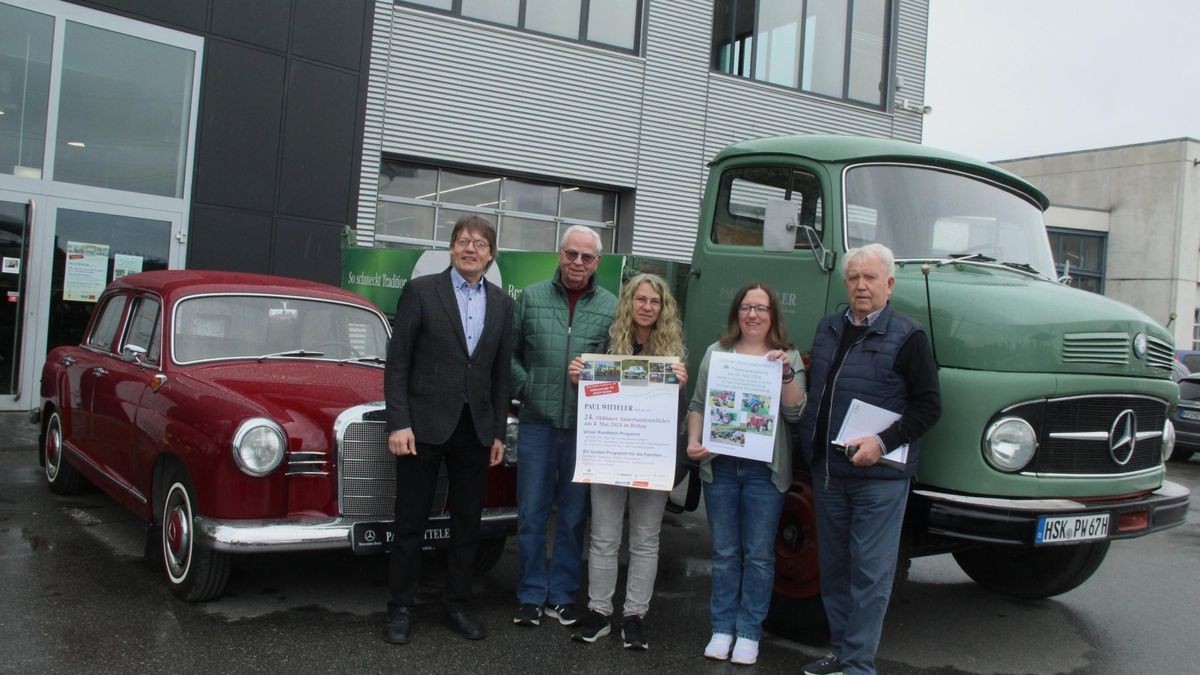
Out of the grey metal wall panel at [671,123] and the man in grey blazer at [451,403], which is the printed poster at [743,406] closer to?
the man in grey blazer at [451,403]

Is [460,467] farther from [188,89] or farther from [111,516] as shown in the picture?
[188,89]

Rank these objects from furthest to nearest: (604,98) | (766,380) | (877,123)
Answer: (877,123) → (604,98) → (766,380)

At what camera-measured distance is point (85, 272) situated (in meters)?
10.8

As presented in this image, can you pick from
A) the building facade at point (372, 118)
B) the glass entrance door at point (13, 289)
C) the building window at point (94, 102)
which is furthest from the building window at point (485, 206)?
the glass entrance door at point (13, 289)

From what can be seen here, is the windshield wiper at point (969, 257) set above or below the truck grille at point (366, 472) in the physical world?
above

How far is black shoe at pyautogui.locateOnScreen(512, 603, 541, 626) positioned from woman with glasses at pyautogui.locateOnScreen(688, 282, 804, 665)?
866 mm

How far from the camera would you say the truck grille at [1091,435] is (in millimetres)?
4156

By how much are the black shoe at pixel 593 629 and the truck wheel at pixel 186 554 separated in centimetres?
178

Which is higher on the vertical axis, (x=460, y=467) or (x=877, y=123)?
(x=877, y=123)

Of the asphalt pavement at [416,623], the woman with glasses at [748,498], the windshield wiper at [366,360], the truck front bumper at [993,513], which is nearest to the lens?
the truck front bumper at [993,513]

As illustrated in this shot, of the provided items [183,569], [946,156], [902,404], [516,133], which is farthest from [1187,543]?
[516,133]

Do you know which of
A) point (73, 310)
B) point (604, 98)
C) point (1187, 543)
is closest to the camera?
point (1187, 543)

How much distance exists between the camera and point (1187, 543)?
25.5ft

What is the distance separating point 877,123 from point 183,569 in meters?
15.5
